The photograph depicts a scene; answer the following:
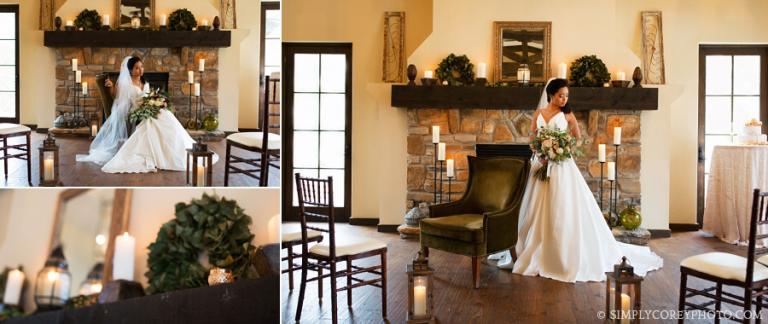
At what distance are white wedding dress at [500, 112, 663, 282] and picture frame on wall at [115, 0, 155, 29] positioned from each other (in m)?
4.77

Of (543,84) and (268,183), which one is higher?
(543,84)

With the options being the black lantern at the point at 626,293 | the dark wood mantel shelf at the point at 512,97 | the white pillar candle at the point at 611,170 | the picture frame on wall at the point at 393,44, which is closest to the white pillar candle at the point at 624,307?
the black lantern at the point at 626,293

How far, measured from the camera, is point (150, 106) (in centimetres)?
191

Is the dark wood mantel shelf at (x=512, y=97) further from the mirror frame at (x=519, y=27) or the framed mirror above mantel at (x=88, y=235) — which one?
the framed mirror above mantel at (x=88, y=235)

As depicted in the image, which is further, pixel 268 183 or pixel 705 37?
pixel 705 37

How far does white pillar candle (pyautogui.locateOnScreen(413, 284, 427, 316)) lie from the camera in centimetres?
420

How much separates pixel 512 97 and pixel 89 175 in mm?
6556

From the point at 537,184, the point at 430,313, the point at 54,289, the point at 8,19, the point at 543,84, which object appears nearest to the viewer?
the point at 8,19

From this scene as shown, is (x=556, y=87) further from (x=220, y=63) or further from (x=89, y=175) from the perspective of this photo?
(x=89, y=175)

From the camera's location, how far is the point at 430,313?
427 centimetres

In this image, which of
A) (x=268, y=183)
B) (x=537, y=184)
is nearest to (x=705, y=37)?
(x=537, y=184)

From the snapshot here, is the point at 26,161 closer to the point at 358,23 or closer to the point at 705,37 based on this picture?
the point at 358,23

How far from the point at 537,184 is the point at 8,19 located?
5.03 metres

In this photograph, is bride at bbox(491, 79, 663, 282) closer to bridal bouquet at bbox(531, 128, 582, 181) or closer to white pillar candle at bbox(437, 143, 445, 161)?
bridal bouquet at bbox(531, 128, 582, 181)
